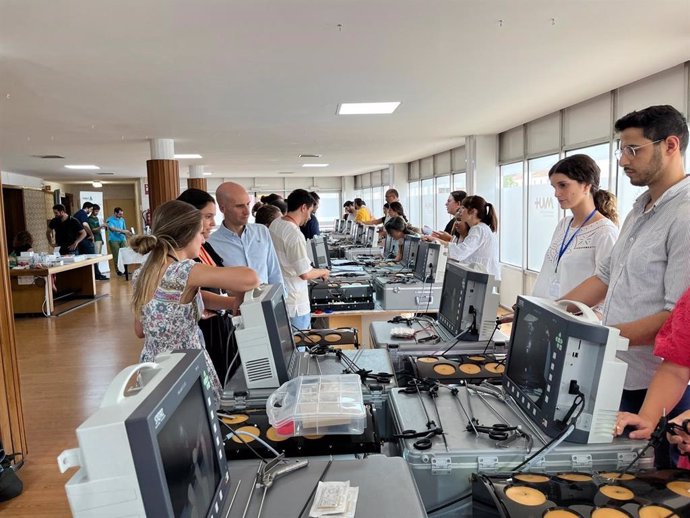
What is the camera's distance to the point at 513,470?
129 cm

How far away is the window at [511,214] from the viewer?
7816mm

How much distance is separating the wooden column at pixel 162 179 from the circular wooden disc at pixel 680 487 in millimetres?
7219

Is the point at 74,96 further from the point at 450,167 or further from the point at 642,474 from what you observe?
the point at 450,167

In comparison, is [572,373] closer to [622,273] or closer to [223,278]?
[622,273]

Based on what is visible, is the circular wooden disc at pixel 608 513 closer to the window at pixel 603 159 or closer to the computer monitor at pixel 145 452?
the computer monitor at pixel 145 452

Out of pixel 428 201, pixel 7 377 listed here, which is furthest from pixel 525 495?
pixel 428 201

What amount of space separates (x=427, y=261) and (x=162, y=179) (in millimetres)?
4912

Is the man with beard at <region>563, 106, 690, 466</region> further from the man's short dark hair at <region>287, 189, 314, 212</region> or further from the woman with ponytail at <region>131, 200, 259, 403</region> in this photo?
the man's short dark hair at <region>287, 189, 314, 212</region>

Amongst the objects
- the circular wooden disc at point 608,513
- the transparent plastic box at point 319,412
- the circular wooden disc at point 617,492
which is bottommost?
the circular wooden disc at point 608,513

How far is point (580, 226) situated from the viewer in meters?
2.42

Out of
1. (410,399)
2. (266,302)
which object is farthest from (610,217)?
(266,302)

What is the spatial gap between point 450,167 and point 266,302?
30.9 feet

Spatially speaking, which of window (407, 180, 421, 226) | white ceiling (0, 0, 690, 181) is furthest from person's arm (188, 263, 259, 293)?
window (407, 180, 421, 226)

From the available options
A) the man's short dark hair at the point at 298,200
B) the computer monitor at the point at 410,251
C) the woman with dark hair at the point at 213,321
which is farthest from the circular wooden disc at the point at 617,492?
the computer monitor at the point at 410,251
